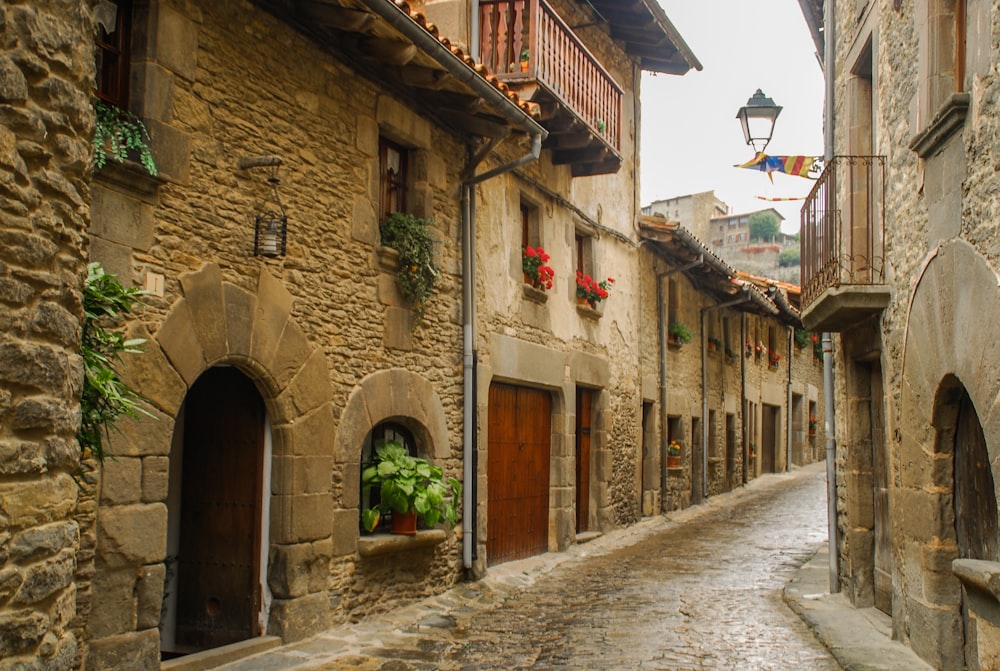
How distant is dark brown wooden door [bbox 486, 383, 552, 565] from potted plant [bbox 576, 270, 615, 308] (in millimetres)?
1558

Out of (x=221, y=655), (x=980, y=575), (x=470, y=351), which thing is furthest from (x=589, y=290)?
(x=980, y=575)

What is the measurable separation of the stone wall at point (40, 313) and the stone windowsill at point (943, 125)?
4130mm

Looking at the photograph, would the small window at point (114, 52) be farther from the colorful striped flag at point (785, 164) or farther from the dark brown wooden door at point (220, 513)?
the colorful striped flag at point (785, 164)

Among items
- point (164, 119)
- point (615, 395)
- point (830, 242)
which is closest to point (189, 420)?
point (164, 119)

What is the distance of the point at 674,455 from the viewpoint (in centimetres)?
1594

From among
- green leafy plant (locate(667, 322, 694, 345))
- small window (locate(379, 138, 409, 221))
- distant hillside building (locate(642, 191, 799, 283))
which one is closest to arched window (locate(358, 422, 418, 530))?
small window (locate(379, 138, 409, 221))

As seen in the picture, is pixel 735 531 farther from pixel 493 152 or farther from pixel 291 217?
pixel 291 217

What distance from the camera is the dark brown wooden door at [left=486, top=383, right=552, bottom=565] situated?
10.1m

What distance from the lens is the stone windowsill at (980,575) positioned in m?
4.16

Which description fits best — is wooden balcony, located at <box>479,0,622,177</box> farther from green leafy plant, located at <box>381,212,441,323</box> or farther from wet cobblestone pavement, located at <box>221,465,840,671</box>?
wet cobblestone pavement, located at <box>221,465,840,671</box>

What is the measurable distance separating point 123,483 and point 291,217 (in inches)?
88.9

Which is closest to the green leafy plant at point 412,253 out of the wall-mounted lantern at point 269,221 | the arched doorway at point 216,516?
the wall-mounted lantern at point 269,221

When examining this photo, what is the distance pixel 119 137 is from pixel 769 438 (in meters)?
20.8

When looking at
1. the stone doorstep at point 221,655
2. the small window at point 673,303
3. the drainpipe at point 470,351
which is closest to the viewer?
the stone doorstep at point 221,655
